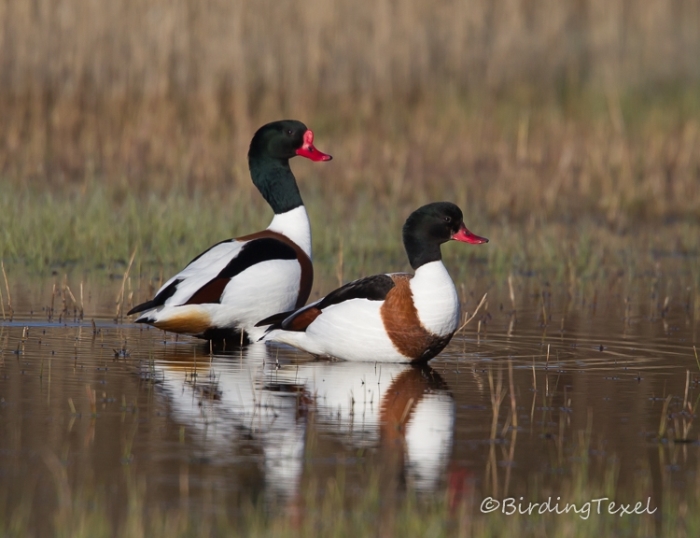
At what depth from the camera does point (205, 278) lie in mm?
8172

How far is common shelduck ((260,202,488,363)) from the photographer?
7.27 m

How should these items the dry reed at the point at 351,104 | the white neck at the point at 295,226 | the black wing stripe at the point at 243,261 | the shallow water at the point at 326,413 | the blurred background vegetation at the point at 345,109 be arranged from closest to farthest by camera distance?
the shallow water at the point at 326,413 < the black wing stripe at the point at 243,261 < the white neck at the point at 295,226 < the blurred background vegetation at the point at 345,109 < the dry reed at the point at 351,104

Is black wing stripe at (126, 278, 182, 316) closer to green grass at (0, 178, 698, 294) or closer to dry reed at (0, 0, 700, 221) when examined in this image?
green grass at (0, 178, 698, 294)

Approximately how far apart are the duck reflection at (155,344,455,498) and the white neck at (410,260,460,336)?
265 millimetres

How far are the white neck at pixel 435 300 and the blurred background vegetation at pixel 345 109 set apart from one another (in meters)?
5.37

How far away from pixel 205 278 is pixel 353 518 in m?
4.03

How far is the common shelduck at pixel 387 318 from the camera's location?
7273 millimetres

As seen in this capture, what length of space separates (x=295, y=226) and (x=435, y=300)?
1.85 m

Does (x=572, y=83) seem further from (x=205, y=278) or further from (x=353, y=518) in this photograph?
(x=353, y=518)

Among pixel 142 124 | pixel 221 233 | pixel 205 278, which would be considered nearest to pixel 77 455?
pixel 205 278

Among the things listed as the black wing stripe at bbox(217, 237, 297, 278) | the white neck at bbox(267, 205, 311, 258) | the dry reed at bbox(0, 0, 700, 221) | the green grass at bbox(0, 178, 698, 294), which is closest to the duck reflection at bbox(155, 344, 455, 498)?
the black wing stripe at bbox(217, 237, 297, 278)

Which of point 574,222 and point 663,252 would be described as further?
point 574,222

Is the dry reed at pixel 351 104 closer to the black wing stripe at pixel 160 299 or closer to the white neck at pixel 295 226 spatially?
the white neck at pixel 295 226

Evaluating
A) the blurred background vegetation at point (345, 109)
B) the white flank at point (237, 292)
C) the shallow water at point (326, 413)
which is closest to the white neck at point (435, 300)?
the shallow water at point (326, 413)
